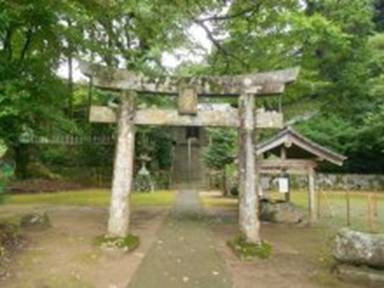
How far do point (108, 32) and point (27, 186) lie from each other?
8270 millimetres

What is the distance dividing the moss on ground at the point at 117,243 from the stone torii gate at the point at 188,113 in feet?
2.49

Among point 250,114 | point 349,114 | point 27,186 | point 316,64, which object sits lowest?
point 27,186

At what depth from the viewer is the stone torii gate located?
34.5ft

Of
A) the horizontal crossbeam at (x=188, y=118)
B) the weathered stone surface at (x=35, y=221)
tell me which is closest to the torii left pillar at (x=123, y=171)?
the horizontal crossbeam at (x=188, y=118)

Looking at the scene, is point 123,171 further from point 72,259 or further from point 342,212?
point 342,212

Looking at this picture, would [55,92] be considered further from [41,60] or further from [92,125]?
[92,125]

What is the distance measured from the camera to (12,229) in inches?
416

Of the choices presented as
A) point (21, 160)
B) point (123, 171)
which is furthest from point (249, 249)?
point (21, 160)

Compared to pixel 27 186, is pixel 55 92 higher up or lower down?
higher up

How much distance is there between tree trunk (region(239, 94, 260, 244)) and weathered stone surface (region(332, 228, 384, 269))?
8.17ft

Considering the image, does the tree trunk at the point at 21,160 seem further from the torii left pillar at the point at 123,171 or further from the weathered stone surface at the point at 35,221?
the torii left pillar at the point at 123,171

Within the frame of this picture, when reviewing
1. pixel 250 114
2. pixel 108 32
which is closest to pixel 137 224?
pixel 250 114

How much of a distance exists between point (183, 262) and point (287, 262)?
2055mm

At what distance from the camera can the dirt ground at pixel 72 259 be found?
759cm
